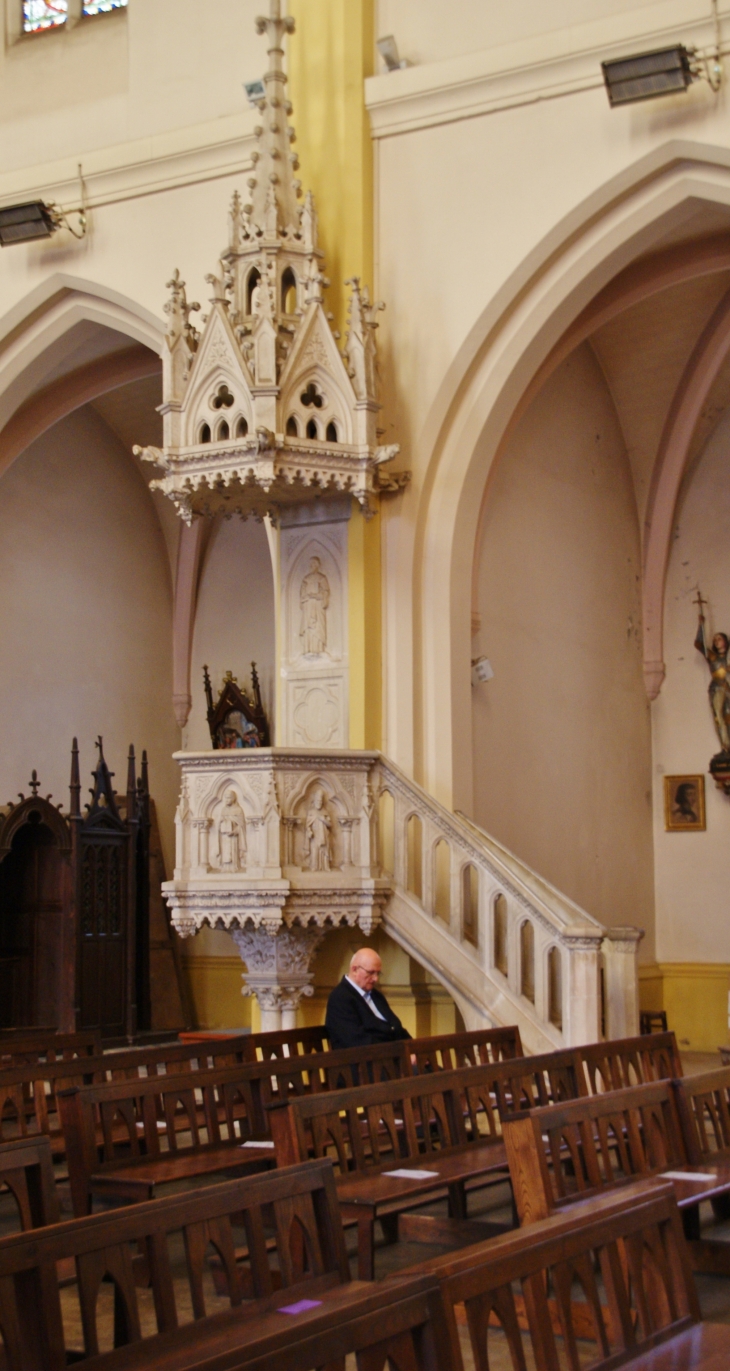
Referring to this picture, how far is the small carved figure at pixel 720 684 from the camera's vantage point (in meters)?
12.6

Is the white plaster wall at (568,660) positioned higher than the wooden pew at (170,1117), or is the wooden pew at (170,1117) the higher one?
the white plaster wall at (568,660)

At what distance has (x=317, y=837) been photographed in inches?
336

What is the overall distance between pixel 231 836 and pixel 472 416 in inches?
119

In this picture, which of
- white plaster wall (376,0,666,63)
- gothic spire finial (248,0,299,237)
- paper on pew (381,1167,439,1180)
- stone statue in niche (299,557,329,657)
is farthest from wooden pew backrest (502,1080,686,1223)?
white plaster wall (376,0,666,63)

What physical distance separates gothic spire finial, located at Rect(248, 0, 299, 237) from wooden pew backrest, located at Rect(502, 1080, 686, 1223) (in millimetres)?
6008

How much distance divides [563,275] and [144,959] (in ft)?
21.9

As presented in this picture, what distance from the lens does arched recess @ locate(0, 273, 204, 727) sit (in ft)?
35.0

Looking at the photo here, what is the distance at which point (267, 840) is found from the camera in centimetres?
832

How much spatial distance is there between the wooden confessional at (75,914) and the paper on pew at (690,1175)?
7.72 metres

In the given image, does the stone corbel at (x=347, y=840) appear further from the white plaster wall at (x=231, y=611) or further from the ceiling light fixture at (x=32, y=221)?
the white plaster wall at (x=231, y=611)

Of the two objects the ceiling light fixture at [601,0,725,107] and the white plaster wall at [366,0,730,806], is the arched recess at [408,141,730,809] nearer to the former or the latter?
the white plaster wall at [366,0,730,806]

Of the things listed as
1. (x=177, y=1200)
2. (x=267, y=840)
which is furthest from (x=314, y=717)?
(x=177, y=1200)

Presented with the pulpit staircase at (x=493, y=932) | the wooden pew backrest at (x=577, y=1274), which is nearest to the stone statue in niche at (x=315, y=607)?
the pulpit staircase at (x=493, y=932)

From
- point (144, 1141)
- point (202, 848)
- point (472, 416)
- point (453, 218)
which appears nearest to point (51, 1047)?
point (144, 1141)
